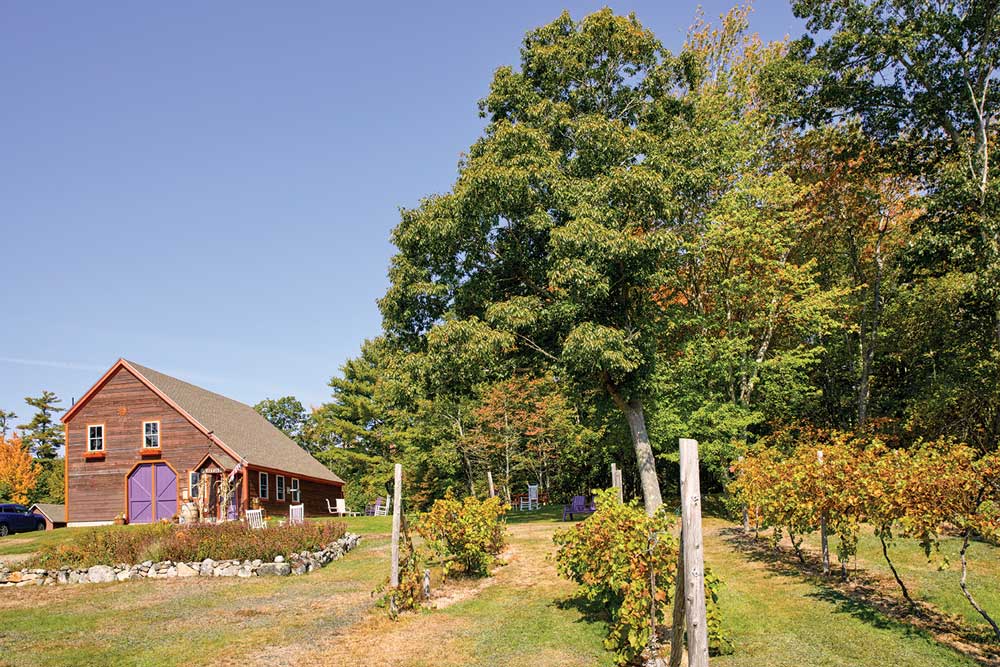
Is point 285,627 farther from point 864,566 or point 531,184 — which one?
point 531,184

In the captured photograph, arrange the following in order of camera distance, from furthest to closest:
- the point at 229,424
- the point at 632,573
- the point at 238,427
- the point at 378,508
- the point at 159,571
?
the point at 378,508, the point at 238,427, the point at 229,424, the point at 159,571, the point at 632,573

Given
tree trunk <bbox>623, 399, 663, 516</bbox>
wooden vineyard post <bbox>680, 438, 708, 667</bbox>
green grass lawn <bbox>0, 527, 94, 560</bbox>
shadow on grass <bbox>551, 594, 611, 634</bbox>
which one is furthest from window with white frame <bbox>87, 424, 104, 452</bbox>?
wooden vineyard post <bbox>680, 438, 708, 667</bbox>

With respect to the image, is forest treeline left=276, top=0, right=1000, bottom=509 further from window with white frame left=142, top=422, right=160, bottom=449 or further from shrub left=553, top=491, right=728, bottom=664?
window with white frame left=142, top=422, right=160, bottom=449

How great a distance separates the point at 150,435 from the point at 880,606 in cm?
3130

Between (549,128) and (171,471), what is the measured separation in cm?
2331

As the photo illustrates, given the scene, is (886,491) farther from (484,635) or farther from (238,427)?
(238,427)

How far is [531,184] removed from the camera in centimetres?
2306

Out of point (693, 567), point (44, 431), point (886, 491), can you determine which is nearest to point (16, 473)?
point (44, 431)

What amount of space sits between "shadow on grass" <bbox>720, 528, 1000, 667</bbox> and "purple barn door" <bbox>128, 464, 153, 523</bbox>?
27.7 metres

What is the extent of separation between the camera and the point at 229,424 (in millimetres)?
35844

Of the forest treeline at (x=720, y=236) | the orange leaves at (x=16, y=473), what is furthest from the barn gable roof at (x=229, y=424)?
the orange leaves at (x=16, y=473)

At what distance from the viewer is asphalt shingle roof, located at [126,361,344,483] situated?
33.0m

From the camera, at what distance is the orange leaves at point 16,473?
2141 inches

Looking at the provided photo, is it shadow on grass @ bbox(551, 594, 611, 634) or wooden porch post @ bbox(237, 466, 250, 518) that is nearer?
shadow on grass @ bbox(551, 594, 611, 634)
